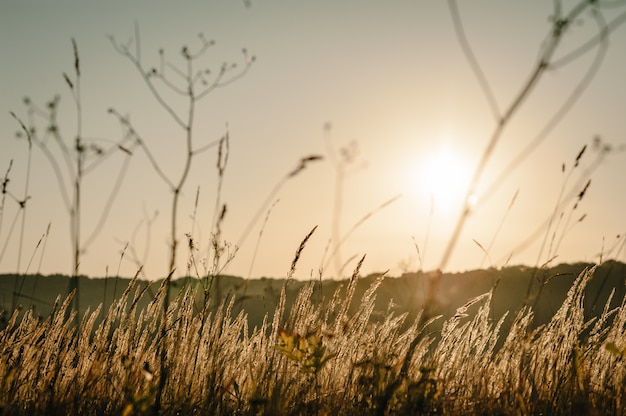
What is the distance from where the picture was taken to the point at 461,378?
2.88 metres

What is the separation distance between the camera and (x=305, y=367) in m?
2.17

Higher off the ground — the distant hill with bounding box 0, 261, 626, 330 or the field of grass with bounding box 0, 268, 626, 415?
the distant hill with bounding box 0, 261, 626, 330

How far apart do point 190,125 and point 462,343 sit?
183cm

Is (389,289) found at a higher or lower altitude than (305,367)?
higher

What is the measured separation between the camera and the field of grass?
88.5 inches

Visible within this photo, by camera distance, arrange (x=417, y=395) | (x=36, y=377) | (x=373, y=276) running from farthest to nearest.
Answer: (x=373, y=276) < (x=36, y=377) < (x=417, y=395)

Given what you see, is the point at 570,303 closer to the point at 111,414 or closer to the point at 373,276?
the point at 373,276

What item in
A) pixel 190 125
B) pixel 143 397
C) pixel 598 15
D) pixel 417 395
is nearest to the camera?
pixel 598 15

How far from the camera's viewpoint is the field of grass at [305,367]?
2.25m

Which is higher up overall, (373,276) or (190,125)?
(190,125)

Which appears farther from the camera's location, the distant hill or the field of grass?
the field of grass

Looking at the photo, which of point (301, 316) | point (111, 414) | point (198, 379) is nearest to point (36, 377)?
point (111, 414)

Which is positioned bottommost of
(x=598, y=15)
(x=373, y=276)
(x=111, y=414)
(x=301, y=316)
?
(x=111, y=414)

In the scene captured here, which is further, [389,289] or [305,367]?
[389,289]
